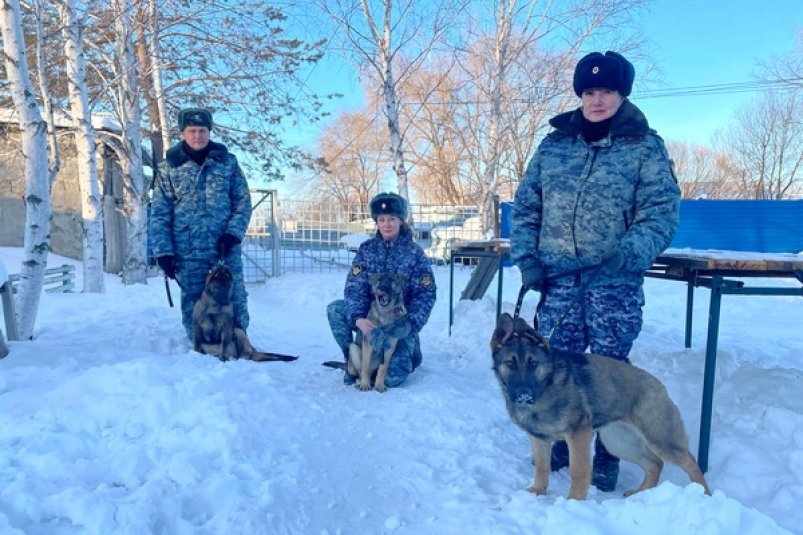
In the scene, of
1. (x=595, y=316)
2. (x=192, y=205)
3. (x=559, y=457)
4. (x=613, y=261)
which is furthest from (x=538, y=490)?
(x=192, y=205)

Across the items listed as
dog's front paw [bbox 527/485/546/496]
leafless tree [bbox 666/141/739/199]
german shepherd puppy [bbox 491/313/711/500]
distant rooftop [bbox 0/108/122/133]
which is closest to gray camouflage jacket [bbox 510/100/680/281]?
german shepherd puppy [bbox 491/313/711/500]

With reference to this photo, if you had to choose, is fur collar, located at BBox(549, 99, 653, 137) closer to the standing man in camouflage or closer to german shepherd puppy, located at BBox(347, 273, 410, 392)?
german shepherd puppy, located at BBox(347, 273, 410, 392)

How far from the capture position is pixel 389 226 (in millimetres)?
4715

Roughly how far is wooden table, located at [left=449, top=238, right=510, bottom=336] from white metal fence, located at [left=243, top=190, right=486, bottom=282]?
180 inches

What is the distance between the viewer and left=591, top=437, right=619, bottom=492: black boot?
114 inches

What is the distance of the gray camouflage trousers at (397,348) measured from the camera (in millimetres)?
4715

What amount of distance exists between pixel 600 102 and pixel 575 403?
1.66m

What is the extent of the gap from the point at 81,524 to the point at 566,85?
16170 mm

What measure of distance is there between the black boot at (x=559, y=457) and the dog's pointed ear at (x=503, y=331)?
34.2 inches

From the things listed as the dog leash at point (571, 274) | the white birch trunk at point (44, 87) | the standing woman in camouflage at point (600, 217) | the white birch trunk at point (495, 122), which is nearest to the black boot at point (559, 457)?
the standing woman in camouflage at point (600, 217)

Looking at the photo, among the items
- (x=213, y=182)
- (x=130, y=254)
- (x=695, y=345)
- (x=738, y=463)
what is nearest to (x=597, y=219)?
(x=738, y=463)

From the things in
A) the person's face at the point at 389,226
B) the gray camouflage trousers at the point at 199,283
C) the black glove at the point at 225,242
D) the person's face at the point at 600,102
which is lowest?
the gray camouflage trousers at the point at 199,283

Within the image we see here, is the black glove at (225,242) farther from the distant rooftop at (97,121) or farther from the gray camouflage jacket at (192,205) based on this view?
the distant rooftop at (97,121)

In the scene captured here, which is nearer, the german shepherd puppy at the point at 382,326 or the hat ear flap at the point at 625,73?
the hat ear flap at the point at 625,73
